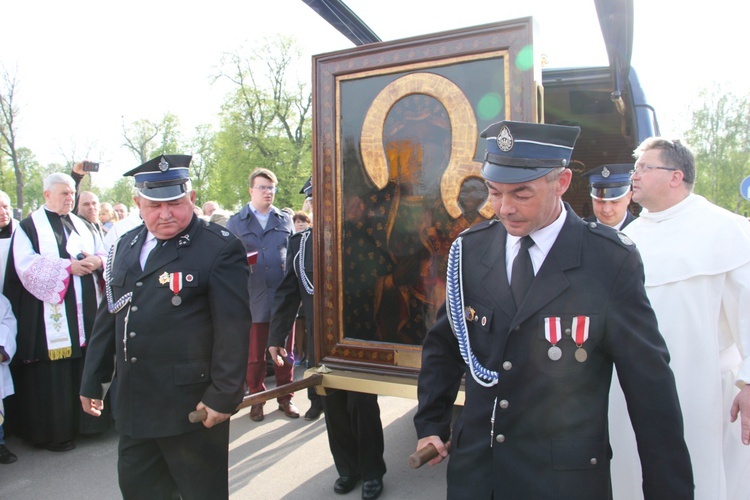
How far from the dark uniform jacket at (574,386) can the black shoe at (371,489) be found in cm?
208

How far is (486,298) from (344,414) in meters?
2.22

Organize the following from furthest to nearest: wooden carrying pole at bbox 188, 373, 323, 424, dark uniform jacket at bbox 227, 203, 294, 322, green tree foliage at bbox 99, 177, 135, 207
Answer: green tree foliage at bbox 99, 177, 135, 207, dark uniform jacket at bbox 227, 203, 294, 322, wooden carrying pole at bbox 188, 373, 323, 424

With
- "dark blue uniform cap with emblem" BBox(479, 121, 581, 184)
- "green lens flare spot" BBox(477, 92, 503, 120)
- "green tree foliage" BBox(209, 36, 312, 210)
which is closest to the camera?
"dark blue uniform cap with emblem" BBox(479, 121, 581, 184)

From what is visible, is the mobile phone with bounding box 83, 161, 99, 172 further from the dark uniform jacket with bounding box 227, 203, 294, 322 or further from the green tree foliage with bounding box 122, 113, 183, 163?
the green tree foliage with bounding box 122, 113, 183, 163

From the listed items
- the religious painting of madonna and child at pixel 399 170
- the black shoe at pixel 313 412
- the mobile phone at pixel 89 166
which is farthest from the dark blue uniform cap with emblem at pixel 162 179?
the mobile phone at pixel 89 166

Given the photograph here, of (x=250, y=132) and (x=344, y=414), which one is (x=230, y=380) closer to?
(x=344, y=414)

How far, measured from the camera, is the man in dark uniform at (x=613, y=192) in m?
4.09

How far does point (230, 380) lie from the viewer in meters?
2.52

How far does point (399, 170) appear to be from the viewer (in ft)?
10.4

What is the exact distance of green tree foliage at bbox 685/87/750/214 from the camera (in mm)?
29234

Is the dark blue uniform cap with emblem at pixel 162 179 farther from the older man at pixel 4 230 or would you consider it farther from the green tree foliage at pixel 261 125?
the green tree foliage at pixel 261 125

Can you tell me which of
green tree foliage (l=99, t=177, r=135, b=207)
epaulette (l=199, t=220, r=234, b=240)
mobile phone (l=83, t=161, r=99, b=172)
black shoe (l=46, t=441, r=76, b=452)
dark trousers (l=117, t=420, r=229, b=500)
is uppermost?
green tree foliage (l=99, t=177, r=135, b=207)

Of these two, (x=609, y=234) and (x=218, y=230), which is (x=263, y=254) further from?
(x=609, y=234)

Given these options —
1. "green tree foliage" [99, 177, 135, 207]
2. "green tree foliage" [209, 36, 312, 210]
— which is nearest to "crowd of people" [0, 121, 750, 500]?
"green tree foliage" [209, 36, 312, 210]
